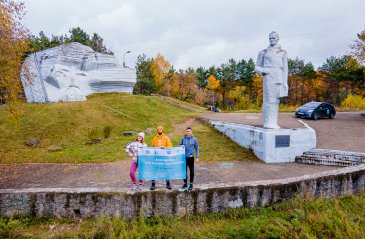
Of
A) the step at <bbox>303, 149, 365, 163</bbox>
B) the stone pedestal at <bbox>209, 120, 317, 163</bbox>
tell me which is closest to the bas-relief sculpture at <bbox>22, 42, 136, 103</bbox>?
the stone pedestal at <bbox>209, 120, 317, 163</bbox>

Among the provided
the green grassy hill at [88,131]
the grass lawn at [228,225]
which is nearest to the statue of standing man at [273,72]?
the green grassy hill at [88,131]

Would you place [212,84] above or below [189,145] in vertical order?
above

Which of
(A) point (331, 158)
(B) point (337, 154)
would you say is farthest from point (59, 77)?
(B) point (337, 154)

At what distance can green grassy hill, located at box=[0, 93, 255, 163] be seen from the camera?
1198 centimetres

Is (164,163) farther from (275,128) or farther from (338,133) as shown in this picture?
(338,133)

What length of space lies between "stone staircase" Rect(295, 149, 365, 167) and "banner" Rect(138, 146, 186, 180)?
A: 5774mm

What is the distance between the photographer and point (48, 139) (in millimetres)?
14609

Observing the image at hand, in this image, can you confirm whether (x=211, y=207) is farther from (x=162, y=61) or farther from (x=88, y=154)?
(x=162, y=61)

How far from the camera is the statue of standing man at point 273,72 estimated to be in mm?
11055

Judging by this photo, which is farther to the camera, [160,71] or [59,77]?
[160,71]

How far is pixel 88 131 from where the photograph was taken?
15.9 meters

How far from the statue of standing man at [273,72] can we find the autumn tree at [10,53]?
336 inches

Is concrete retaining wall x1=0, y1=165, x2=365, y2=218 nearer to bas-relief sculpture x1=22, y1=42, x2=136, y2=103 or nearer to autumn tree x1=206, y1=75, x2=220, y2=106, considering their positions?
bas-relief sculpture x1=22, y1=42, x2=136, y2=103

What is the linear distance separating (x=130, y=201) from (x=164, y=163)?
126 centimetres
